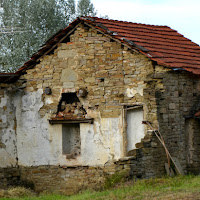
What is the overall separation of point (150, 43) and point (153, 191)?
530 centimetres

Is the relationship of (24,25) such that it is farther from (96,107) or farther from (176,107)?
(176,107)

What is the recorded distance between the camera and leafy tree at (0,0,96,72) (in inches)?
1138

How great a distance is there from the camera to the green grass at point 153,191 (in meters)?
11.2

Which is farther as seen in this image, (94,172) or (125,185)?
(94,172)

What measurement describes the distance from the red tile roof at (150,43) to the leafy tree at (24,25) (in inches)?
485

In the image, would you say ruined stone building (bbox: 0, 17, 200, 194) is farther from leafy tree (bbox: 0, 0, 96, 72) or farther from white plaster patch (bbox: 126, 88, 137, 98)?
leafy tree (bbox: 0, 0, 96, 72)

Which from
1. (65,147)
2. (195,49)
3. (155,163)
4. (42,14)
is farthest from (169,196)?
(42,14)

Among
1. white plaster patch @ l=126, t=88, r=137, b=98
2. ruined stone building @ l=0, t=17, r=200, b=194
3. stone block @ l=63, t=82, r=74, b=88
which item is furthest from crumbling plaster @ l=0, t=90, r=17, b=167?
white plaster patch @ l=126, t=88, r=137, b=98

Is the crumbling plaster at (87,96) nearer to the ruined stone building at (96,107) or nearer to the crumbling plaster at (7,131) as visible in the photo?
the ruined stone building at (96,107)

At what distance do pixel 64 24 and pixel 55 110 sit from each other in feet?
51.9

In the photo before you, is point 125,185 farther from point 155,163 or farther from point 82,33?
point 82,33

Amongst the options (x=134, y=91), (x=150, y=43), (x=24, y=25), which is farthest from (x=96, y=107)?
(x=24, y=25)

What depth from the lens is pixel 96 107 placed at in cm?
1541

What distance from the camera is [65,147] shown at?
629 inches
